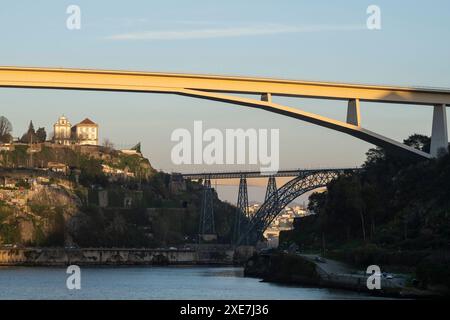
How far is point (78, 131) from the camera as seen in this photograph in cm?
18912

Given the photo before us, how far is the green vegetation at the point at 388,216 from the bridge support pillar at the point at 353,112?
22.1 ft

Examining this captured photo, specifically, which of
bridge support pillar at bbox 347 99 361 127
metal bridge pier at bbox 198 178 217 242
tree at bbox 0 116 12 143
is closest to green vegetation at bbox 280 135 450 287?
bridge support pillar at bbox 347 99 361 127

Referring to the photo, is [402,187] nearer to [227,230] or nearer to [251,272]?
[251,272]

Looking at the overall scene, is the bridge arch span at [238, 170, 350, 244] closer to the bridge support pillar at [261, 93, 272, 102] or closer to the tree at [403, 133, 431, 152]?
the tree at [403, 133, 431, 152]

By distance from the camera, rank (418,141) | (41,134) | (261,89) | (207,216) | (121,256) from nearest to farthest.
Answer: (261,89), (418,141), (121,256), (207,216), (41,134)

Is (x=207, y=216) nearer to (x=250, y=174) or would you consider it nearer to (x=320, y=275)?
(x=250, y=174)

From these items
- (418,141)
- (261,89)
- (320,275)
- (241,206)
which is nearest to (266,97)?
(261,89)

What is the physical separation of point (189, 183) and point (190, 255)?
1466 inches

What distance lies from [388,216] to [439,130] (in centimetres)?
833

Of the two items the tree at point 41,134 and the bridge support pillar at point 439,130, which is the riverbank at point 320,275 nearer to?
the bridge support pillar at point 439,130

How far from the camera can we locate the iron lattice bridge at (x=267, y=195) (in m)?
115

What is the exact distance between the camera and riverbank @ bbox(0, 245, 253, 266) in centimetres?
12075

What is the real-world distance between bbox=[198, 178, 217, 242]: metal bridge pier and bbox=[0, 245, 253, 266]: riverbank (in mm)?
2776
